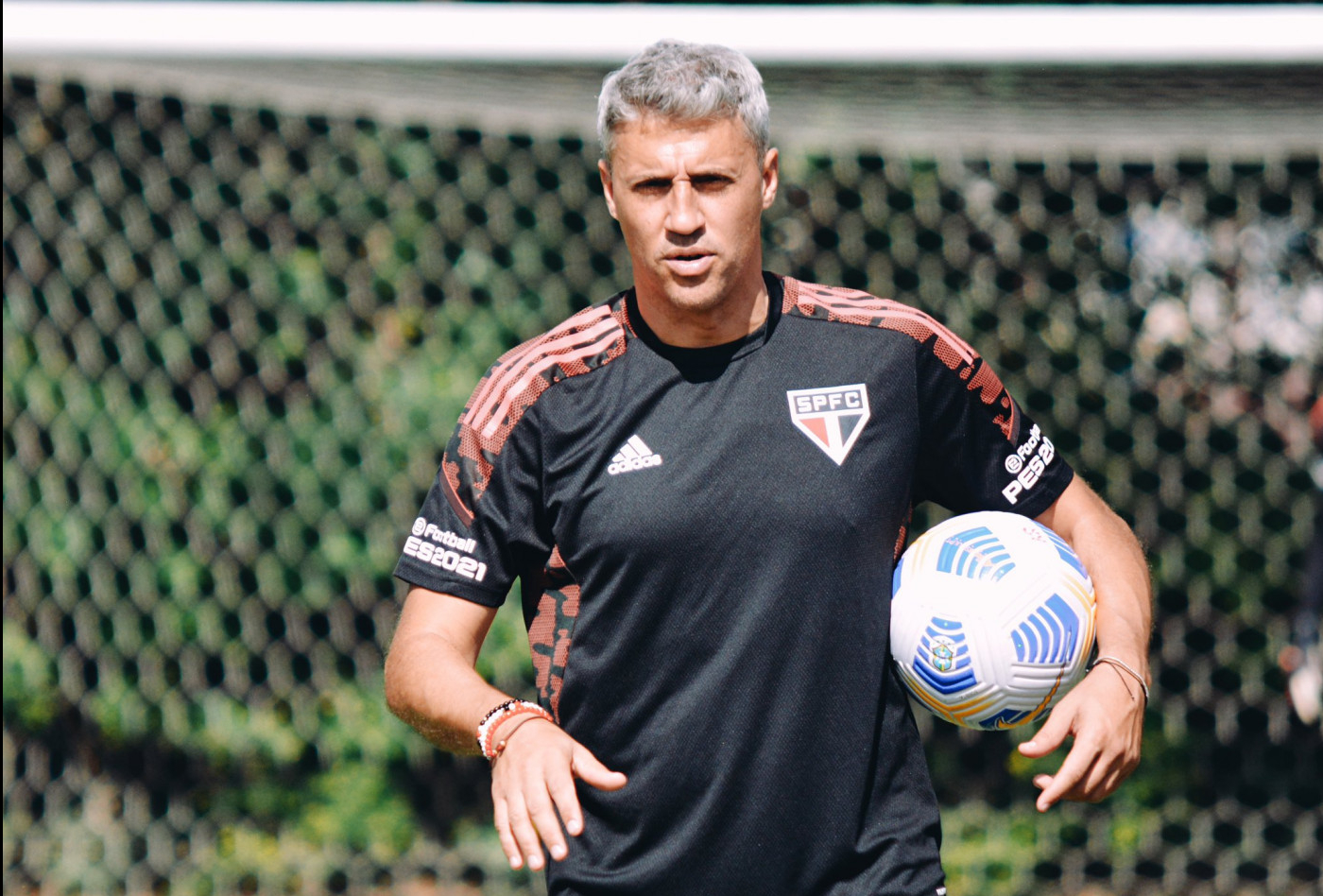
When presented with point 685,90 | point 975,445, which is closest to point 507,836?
point 975,445

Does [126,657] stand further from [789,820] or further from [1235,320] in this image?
[1235,320]

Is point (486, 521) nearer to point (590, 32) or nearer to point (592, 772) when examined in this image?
point (592, 772)

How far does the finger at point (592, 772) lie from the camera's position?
1962mm

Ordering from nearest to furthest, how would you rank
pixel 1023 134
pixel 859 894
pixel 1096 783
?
1. pixel 1096 783
2. pixel 859 894
3. pixel 1023 134

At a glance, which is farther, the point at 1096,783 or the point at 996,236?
the point at 996,236

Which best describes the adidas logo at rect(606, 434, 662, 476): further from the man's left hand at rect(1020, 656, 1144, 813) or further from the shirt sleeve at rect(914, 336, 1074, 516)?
the man's left hand at rect(1020, 656, 1144, 813)

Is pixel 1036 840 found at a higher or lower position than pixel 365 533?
lower

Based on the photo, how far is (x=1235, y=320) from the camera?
496cm

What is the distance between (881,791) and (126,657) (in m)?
3.72

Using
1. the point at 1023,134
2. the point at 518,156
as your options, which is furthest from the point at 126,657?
the point at 1023,134

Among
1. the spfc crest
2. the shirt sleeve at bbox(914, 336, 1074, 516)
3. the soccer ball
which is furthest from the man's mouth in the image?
the soccer ball

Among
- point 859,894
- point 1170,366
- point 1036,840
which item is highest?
point 1170,366

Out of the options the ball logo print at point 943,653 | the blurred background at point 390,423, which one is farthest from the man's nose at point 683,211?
the blurred background at point 390,423

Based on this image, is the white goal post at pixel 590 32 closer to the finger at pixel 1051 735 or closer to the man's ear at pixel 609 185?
the man's ear at pixel 609 185
